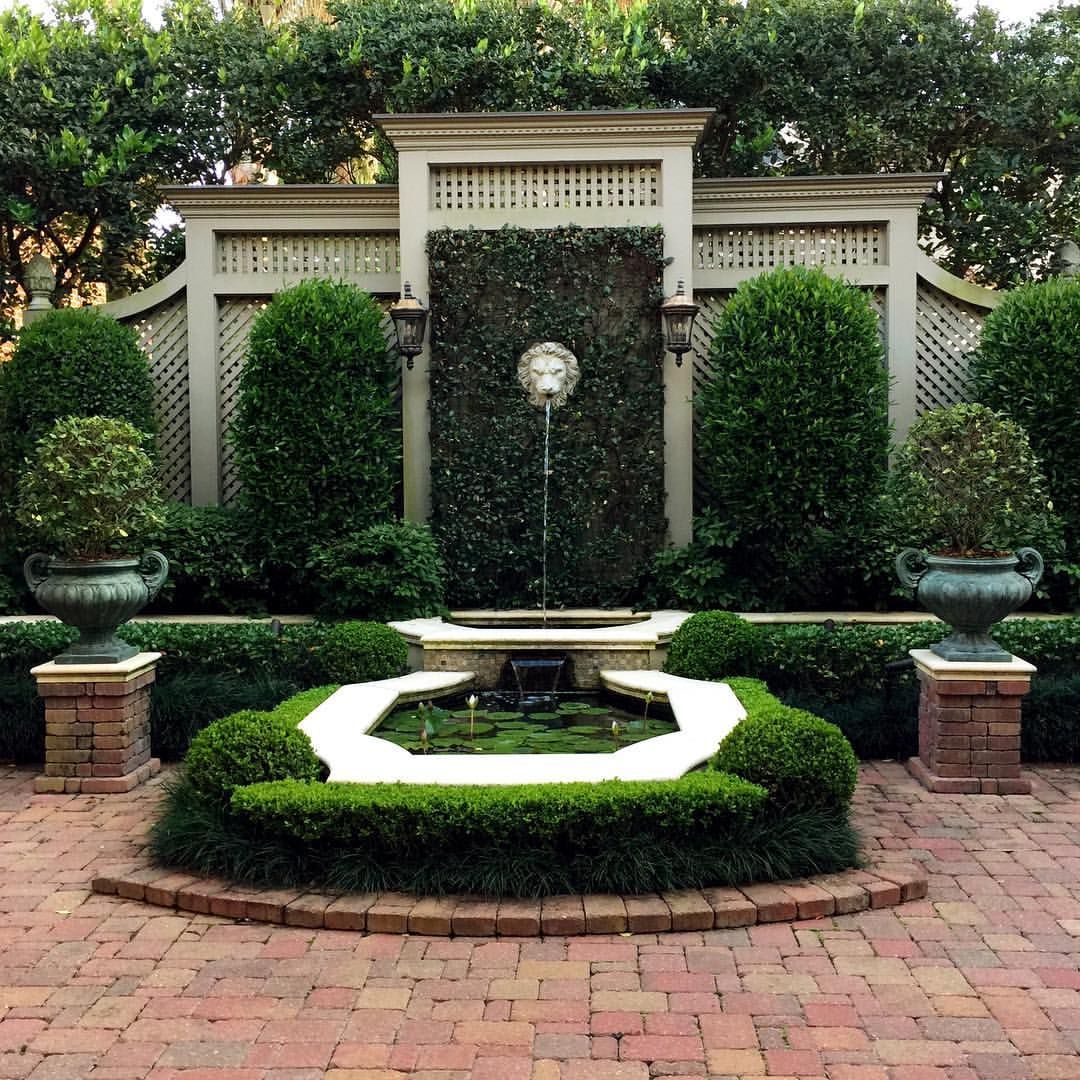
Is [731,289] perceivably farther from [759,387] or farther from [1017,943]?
[1017,943]

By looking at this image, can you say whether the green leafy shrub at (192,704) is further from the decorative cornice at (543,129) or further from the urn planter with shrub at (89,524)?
the decorative cornice at (543,129)

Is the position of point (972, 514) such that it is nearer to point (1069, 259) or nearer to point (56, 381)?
point (1069, 259)

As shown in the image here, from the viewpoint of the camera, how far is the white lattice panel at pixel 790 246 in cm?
907

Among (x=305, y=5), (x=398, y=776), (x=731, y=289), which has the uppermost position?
(x=305, y=5)

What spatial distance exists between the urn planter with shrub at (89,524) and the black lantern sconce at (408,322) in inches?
111

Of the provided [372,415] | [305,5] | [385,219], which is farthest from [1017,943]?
[305,5]

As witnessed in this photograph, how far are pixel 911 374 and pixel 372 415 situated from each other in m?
4.22

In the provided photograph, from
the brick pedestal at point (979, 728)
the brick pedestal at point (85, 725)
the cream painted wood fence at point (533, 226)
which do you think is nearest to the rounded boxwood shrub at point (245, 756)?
the brick pedestal at point (85, 725)

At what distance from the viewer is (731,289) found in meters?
9.05

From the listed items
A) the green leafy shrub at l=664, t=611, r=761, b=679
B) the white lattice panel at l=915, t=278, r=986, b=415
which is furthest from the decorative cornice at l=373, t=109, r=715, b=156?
the green leafy shrub at l=664, t=611, r=761, b=679

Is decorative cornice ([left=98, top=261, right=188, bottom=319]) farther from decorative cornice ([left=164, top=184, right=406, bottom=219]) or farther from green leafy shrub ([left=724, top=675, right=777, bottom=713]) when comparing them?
green leafy shrub ([left=724, top=675, right=777, bottom=713])

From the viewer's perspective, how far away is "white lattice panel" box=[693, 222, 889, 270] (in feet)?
29.8

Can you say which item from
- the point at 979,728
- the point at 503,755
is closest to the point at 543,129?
the point at 503,755

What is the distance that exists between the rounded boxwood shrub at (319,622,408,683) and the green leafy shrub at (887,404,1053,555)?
10.2 feet
